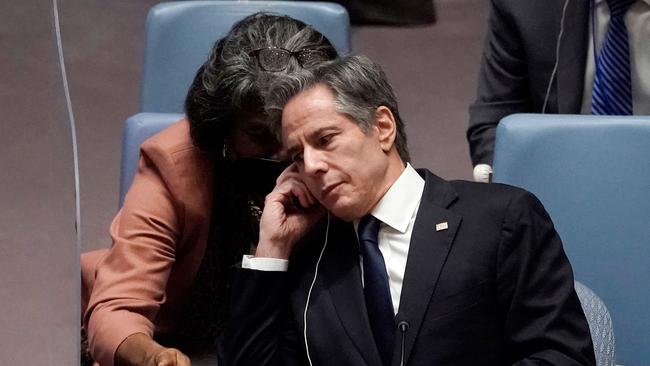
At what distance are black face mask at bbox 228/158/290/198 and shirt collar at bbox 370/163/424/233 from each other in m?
0.27

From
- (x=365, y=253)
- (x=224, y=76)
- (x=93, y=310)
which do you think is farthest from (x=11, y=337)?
(x=365, y=253)

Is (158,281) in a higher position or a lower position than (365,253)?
lower

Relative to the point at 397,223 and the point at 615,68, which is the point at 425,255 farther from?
the point at 615,68

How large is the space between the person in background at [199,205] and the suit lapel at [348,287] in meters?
0.23

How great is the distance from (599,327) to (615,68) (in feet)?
2.43

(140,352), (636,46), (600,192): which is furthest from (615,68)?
(140,352)

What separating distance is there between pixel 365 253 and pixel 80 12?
3049 millimetres

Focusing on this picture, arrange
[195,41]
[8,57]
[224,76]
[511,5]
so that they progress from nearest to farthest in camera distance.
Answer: [224,76] → [511,5] → [195,41] → [8,57]

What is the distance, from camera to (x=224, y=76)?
2.02m

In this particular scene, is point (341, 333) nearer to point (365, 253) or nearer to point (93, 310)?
point (365, 253)

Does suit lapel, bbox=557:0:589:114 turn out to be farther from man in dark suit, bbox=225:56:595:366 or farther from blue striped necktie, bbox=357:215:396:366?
blue striped necktie, bbox=357:215:396:366

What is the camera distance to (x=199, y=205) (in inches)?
81.4

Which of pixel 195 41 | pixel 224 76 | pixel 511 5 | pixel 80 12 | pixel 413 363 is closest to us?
pixel 413 363

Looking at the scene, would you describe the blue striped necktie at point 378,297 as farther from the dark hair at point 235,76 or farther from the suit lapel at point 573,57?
the suit lapel at point 573,57
